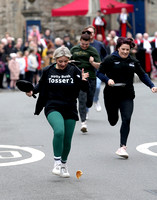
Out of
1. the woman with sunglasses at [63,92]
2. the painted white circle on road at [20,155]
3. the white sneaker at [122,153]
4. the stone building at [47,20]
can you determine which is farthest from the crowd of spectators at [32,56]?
the woman with sunglasses at [63,92]

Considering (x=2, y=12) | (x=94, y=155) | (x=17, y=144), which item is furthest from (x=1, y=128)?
(x=2, y=12)

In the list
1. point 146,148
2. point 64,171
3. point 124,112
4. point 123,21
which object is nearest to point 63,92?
point 64,171

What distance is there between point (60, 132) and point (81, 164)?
128 cm

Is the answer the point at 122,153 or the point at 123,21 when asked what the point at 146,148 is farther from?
the point at 123,21

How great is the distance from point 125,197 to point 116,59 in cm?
342

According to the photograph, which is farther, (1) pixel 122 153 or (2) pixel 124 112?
(2) pixel 124 112

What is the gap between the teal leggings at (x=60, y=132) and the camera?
9242mm

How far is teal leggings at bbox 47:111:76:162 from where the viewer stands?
30.3 ft

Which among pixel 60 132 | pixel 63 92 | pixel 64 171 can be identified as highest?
Answer: pixel 63 92

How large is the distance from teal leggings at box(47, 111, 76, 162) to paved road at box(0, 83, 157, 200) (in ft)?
1.07

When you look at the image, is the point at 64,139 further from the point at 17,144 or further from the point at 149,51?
the point at 149,51

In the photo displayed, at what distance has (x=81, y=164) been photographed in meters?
10.4

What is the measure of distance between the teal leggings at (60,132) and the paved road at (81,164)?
0.32 m

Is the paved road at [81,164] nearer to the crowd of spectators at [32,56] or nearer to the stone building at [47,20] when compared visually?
the crowd of spectators at [32,56]
